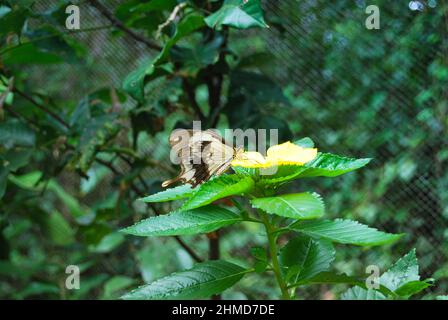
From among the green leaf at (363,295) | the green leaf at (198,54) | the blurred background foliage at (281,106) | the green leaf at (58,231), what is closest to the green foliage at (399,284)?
the green leaf at (363,295)

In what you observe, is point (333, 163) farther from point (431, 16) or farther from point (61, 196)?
point (61, 196)

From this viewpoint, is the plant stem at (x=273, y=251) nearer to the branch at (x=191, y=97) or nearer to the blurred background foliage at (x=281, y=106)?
the blurred background foliage at (x=281, y=106)

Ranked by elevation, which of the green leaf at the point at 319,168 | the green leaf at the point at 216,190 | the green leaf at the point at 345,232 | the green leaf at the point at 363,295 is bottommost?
the green leaf at the point at 363,295

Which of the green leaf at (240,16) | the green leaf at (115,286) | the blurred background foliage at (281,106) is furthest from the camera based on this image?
the green leaf at (115,286)

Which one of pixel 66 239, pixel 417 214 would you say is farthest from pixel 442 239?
pixel 66 239

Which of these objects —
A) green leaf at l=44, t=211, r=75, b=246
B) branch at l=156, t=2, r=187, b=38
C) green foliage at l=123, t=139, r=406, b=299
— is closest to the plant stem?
green foliage at l=123, t=139, r=406, b=299

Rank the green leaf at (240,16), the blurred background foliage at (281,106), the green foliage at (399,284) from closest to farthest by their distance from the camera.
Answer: the green foliage at (399,284) → the green leaf at (240,16) → the blurred background foliage at (281,106)
